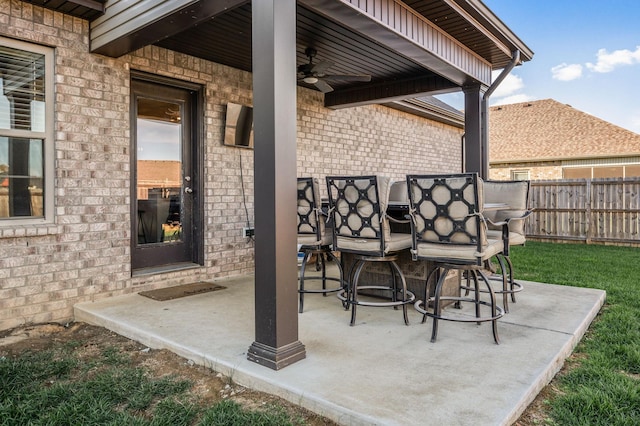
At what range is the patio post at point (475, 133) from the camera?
18.1 ft

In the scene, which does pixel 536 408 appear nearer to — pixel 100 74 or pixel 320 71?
pixel 320 71

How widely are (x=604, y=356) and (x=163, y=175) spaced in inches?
170

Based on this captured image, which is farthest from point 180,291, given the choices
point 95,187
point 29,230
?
point 29,230

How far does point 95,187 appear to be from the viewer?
12.9 feet

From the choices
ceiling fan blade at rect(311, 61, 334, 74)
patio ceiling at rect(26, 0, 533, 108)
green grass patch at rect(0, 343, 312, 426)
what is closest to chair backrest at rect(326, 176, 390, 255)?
patio ceiling at rect(26, 0, 533, 108)

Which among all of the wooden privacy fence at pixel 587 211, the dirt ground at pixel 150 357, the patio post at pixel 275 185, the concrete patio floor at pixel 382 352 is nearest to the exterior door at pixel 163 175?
the concrete patio floor at pixel 382 352

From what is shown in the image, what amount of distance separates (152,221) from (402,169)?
5340mm

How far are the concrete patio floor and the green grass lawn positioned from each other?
4.3 inches

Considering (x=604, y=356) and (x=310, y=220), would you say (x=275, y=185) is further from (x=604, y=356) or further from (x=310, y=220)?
(x=604, y=356)

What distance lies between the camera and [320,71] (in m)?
4.80

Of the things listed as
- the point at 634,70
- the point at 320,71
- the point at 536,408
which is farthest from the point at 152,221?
the point at 634,70

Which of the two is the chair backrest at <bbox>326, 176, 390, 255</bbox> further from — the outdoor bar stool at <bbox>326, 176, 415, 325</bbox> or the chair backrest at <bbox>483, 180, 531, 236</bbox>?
the chair backrest at <bbox>483, 180, 531, 236</bbox>

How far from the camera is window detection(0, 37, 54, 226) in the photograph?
3504 millimetres

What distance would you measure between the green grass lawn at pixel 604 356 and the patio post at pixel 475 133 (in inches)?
60.4
